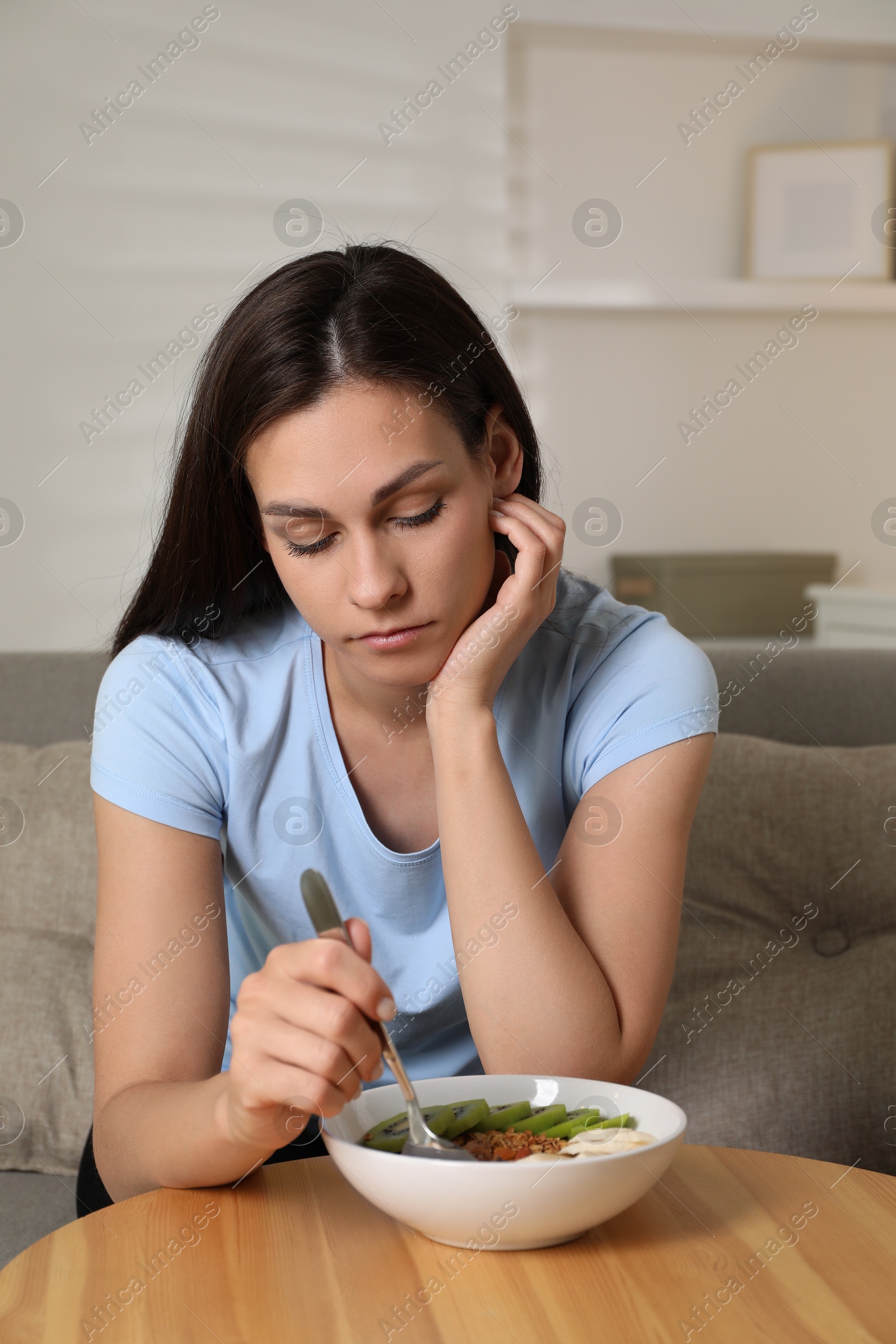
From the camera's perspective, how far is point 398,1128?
757 millimetres

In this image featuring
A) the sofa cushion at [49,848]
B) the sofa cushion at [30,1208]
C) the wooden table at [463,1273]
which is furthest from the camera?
the sofa cushion at [49,848]

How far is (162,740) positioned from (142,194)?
9.52 ft

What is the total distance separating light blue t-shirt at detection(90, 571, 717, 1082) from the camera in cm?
108

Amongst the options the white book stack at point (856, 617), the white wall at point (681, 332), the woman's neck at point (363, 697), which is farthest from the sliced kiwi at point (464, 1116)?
the white wall at point (681, 332)

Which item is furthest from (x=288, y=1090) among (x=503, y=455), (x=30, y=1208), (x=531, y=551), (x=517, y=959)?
(x=30, y=1208)

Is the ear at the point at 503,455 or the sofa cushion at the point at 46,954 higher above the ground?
the ear at the point at 503,455

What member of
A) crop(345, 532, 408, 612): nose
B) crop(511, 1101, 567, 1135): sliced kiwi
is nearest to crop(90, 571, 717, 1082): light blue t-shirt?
crop(345, 532, 408, 612): nose

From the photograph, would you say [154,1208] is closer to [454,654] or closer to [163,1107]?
[163,1107]

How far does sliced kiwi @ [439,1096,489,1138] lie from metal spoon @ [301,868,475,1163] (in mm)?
29

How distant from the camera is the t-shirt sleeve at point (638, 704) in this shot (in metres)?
1.04

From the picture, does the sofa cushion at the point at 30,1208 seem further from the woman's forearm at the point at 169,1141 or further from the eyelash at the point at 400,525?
the eyelash at the point at 400,525

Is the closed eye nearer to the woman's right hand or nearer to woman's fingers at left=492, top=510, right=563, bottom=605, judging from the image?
woman's fingers at left=492, top=510, right=563, bottom=605

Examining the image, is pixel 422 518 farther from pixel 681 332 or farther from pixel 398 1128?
pixel 681 332

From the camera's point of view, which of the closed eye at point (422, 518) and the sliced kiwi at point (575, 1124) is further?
the closed eye at point (422, 518)
